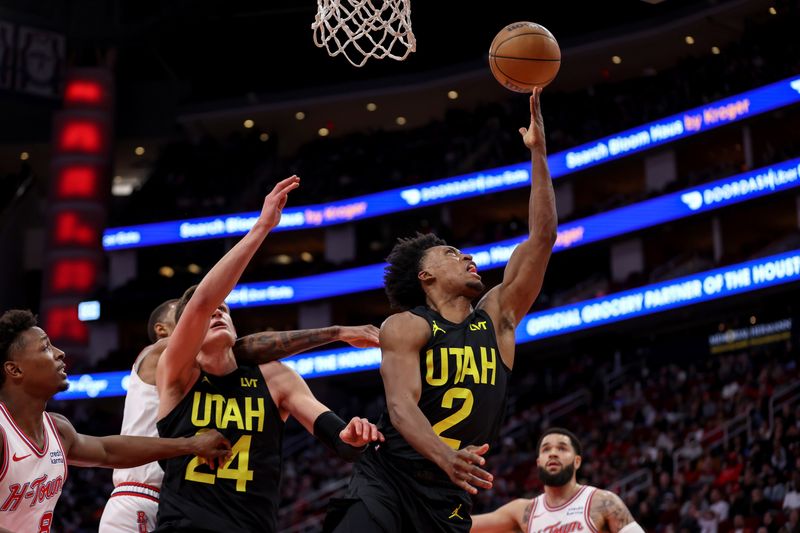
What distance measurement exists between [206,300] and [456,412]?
4.14ft

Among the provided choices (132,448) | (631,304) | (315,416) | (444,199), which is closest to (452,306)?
(315,416)

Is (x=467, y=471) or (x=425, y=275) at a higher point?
(x=425, y=275)

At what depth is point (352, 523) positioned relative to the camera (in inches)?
193

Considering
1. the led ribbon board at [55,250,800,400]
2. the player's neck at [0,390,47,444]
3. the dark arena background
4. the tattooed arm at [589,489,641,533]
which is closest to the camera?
the player's neck at [0,390,47,444]

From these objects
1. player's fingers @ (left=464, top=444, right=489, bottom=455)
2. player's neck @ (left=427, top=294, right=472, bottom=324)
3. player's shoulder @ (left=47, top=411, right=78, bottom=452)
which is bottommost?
player's fingers @ (left=464, top=444, right=489, bottom=455)

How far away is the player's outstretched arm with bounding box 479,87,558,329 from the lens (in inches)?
215

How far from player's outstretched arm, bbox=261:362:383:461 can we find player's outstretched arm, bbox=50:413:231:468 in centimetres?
41

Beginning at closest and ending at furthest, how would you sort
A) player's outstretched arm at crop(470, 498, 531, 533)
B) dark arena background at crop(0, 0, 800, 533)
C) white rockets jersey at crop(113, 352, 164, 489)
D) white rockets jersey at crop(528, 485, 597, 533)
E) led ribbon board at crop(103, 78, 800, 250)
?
white rockets jersey at crop(113, 352, 164, 489) → white rockets jersey at crop(528, 485, 597, 533) → player's outstretched arm at crop(470, 498, 531, 533) → dark arena background at crop(0, 0, 800, 533) → led ribbon board at crop(103, 78, 800, 250)

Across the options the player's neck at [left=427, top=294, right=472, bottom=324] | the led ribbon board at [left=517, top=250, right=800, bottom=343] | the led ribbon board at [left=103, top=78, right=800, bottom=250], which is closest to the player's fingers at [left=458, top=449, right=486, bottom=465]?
the player's neck at [left=427, top=294, right=472, bottom=324]

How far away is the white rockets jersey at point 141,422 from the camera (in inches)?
240

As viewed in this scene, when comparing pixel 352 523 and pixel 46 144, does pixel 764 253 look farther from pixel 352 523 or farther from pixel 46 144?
pixel 46 144

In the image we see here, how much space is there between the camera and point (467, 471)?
4574mm

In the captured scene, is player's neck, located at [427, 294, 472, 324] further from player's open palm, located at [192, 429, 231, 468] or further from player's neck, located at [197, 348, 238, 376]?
player's open palm, located at [192, 429, 231, 468]

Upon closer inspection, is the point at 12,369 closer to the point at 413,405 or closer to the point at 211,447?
the point at 211,447
